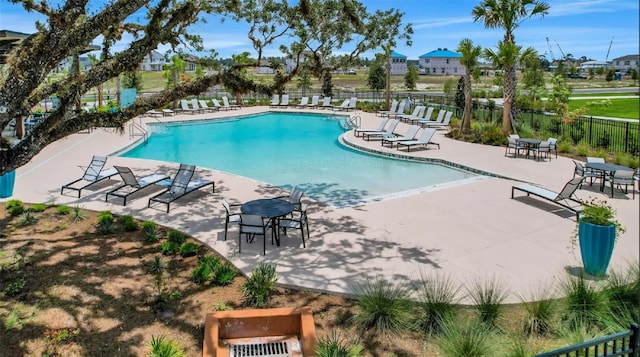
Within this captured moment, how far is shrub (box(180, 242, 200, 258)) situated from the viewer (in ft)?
23.1

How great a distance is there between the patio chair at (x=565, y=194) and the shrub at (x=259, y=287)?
5679 mm

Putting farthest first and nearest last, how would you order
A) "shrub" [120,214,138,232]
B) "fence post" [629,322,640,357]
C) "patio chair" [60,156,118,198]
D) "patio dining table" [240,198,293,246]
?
"patio chair" [60,156,118,198] < "shrub" [120,214,138,232] < "patio dining table" [240,198,293,246] < "fence post" [629,322,640,357]

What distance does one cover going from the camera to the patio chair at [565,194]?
28.6 feet

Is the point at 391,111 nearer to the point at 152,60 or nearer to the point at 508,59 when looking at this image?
the point at 508,59

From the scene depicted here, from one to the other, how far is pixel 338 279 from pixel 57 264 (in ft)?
12.7

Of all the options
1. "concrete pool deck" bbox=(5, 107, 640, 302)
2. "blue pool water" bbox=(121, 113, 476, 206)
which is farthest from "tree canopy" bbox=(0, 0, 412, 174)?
"blue pool water" bbox=(121, 113, 476, 206)

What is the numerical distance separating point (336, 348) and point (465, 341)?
1.12 meters

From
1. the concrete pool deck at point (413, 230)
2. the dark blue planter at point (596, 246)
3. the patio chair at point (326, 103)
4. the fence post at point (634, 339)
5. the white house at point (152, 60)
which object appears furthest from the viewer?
the patio chair at point (326, 103)

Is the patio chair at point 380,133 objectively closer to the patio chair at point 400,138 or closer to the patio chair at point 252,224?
the patio chair at point 400,138

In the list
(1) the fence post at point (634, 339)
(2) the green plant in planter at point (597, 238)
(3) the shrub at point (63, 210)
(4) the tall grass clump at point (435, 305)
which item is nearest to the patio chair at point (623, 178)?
(2) the green plant in planter at point (597, 238)

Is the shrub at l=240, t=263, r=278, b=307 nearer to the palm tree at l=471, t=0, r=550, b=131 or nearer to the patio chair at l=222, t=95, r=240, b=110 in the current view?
the palm tree at l=471, t=0, r=550, b=131

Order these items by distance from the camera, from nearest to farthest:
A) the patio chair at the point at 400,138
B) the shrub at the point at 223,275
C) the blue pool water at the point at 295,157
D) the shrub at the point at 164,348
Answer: the shrub at the point at 164,348 < the shrub at the point at 223,275 < the blue pool water at the point at 295,157 < the patio chair at the point at 400,138

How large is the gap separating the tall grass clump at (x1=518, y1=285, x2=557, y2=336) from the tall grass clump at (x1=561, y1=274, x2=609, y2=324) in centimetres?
16

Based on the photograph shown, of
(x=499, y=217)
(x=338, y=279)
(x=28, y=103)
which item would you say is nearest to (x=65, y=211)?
(x=28, y=103)
